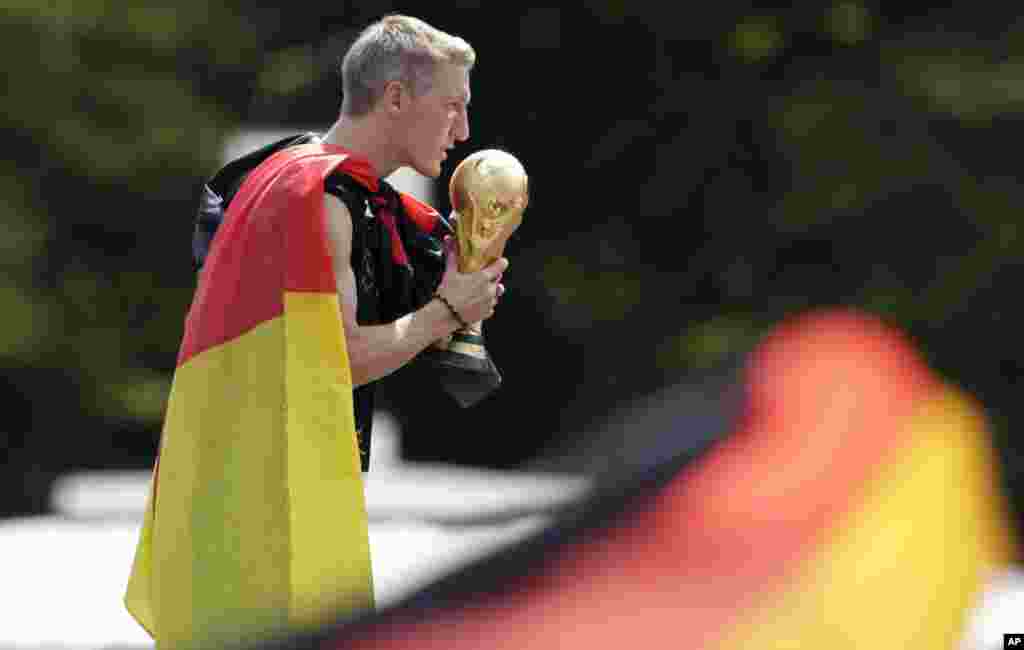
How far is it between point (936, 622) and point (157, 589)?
178cm

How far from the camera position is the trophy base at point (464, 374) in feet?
10.6

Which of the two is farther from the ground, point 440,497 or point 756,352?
point 756,352

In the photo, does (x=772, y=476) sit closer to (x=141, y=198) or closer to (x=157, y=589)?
(x=157, y=589)

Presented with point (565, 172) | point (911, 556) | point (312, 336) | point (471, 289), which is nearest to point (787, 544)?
point (911, 556)

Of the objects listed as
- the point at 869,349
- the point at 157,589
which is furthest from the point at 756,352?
the point at 157,589

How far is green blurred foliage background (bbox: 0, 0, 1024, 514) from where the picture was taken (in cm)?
740

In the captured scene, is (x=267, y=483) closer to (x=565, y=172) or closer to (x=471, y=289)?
(x=471, y=289)

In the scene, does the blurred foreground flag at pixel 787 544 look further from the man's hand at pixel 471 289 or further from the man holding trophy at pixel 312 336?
the man's hand at pixel 471 289

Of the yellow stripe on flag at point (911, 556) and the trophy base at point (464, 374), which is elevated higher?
the yellow stripe on flag at point (911, 556)

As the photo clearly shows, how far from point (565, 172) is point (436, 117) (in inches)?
191

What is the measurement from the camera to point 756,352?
5.97 ft

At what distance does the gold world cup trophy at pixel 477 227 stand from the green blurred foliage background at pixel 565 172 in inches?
157

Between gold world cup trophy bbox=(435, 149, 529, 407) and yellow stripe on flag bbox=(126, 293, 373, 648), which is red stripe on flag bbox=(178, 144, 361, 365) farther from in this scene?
gold world cup trophy bbox=(435, 149, 529, 407)

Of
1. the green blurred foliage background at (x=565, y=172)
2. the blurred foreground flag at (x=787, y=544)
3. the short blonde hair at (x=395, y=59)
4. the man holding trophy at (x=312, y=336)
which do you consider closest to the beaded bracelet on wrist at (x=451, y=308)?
the man holding trophy at (x=312, y=336)
